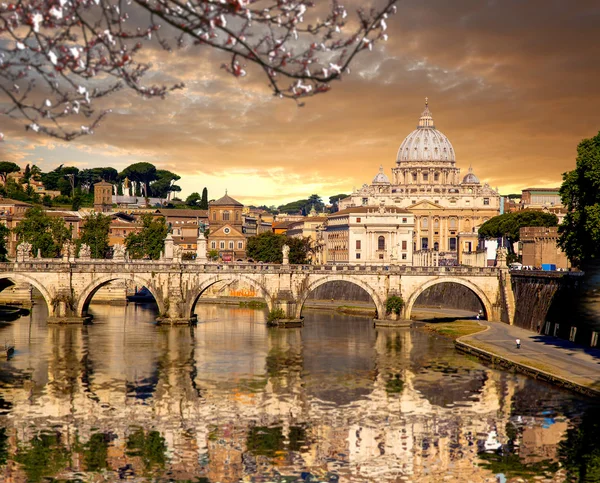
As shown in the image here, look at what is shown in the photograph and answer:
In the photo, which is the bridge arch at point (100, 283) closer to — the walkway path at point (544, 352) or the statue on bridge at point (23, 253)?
the statue on bridge at point (23, 253)

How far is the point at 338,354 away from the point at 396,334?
1686 cm

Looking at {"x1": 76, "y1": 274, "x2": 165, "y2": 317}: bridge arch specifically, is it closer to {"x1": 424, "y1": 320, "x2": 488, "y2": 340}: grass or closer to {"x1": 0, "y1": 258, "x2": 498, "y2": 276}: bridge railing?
{"x1": 0, "y1": 258, "x2": 498, "y2": 276}: bridge railing

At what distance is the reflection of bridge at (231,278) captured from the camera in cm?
9875

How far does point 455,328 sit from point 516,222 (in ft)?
256

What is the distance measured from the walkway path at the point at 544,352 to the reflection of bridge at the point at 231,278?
10034mm

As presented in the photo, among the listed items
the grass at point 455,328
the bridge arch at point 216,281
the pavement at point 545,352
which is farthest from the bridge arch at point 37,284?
the pavement at point 545,352

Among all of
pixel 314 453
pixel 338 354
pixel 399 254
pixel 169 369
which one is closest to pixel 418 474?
pixel 314 453

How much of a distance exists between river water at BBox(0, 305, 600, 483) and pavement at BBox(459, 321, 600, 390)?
2267mm

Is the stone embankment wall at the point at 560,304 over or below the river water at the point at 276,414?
over

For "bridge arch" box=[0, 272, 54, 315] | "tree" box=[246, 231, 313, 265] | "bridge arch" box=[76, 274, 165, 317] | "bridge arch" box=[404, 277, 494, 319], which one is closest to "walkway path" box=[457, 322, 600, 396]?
"bridge arch" box=[404, 277, 494, 319]

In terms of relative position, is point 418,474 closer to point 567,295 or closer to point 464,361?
point 464,361

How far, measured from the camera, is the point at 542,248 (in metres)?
120

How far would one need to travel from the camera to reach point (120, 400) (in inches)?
2205

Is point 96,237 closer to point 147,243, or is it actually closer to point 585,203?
point 147,243
